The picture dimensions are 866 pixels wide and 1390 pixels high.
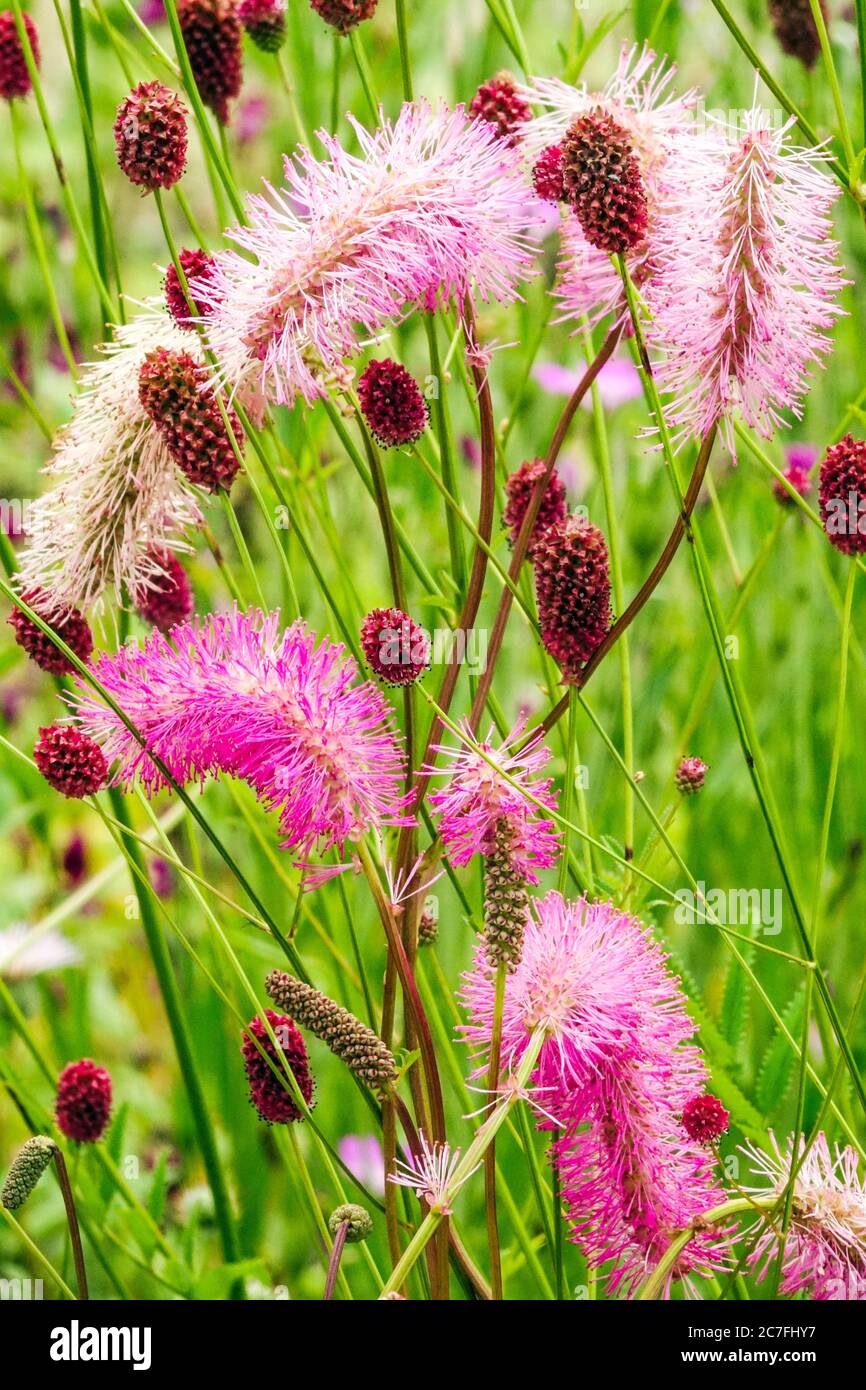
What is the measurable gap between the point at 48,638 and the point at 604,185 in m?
0.32

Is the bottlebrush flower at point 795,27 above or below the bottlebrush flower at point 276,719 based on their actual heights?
above

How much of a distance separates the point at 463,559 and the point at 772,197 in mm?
235

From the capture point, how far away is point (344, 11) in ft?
2.33

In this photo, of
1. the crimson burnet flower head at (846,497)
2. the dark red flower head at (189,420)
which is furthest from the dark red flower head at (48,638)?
the crimson burnet flower head at (846,497)

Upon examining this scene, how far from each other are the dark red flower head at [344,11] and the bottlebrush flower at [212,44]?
86mm

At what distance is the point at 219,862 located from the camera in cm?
151

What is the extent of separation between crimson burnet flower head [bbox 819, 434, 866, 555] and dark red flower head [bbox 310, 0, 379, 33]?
1.03ft

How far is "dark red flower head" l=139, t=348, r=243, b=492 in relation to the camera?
60cm

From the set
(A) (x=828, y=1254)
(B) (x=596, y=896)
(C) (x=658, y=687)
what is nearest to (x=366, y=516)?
(C) (x=658, y=687)

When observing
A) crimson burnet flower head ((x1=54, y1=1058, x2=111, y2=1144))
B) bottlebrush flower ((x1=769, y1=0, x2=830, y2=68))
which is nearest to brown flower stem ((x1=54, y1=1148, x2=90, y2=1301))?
crimson burnet flower head ((x1=54, y1=1058, x2=111, y2=1144))

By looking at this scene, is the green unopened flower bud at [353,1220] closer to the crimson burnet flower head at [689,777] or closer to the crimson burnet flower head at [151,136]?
the crimson burnet flower head at [689,777]

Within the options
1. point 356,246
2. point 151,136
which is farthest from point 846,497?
point 151,136

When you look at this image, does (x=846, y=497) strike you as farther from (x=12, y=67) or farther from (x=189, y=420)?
(x=12, y=67)

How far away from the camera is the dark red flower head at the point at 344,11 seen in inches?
27.9
